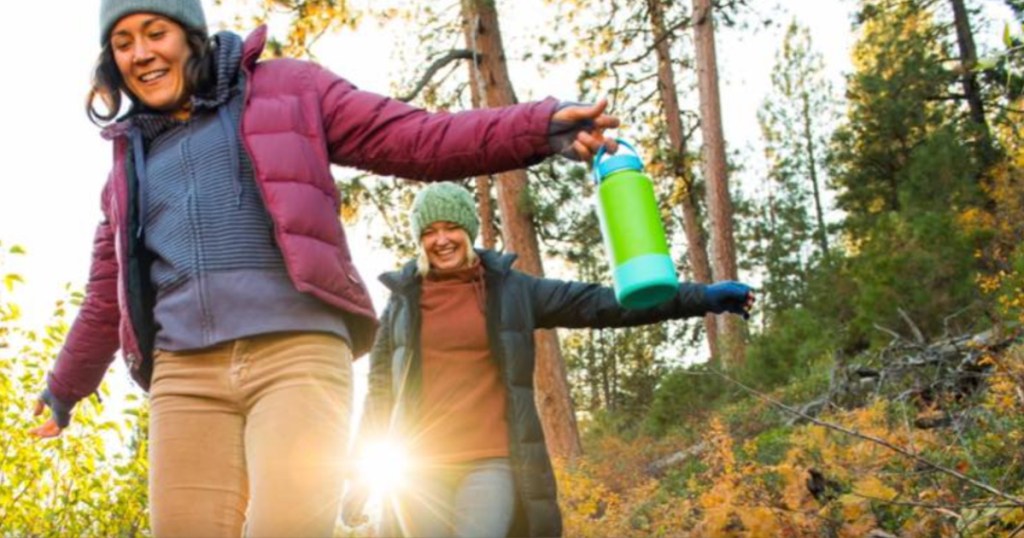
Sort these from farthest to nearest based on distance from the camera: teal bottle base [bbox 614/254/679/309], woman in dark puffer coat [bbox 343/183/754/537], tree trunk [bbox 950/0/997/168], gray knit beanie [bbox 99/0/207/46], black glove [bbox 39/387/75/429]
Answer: tree trunk [bbox 950/0/997/168] < woman in dark puffer coat [bbox 343/183/754/537] < black glove [bbox 39/387/75/429] < teal bottle base [bbox 614/254/679/309] < gray knit beanie [bbox 99/0/207/46]

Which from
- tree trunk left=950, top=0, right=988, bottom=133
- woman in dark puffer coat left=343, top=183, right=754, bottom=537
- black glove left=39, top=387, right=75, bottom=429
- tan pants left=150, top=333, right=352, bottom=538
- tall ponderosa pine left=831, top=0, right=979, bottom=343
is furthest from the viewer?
tree trunk left=950, top=0, right=988, bottom=133

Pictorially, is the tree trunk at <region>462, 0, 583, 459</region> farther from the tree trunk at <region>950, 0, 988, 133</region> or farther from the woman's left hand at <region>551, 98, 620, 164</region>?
the tree trunk at <region>950, 0, 988, 133</region>

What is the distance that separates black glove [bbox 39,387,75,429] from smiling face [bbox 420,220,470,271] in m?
1.78

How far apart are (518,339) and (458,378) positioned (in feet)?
0.92

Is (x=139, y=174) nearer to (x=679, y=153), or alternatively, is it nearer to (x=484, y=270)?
(x=484, y=270)

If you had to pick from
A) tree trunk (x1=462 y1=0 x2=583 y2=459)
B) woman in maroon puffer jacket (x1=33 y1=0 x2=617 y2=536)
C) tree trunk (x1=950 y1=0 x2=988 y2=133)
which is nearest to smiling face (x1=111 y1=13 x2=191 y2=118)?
woman in maroon puffer jacket (x1=33 y1=0 x2=617 y2=536)

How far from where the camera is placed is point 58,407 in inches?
114

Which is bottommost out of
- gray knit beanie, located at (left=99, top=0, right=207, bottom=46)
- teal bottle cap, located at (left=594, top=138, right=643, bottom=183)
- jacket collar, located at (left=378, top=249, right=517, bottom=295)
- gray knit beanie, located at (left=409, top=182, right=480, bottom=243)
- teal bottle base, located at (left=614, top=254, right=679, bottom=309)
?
teal bottle base, located at (left=614, top=254, right=679, bottom=309)

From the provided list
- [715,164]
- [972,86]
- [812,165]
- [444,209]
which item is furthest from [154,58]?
[812,165]

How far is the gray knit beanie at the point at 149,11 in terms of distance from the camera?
2.38 metres

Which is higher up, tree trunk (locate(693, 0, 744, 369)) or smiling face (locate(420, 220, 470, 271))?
tree trunk (locate(693, 0, 744, 369))

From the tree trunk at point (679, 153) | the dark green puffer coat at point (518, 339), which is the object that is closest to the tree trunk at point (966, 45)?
the tree trunk at point (679, 153)

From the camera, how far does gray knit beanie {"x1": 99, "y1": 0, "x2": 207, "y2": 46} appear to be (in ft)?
7.80

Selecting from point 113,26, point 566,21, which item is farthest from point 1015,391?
point 566,21
